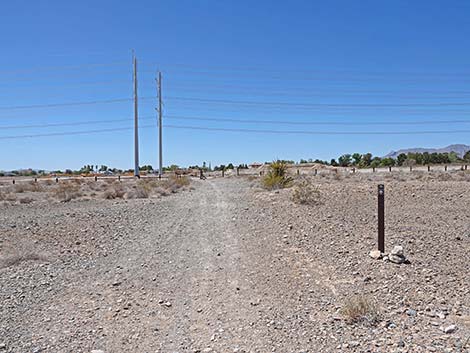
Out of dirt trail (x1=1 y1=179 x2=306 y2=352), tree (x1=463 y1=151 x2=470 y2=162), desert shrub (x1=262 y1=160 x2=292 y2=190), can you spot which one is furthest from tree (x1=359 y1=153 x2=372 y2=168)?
dirt trail (x1=1 y1=179 x2=306 y2=352)

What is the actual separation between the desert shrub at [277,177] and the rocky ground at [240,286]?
1061 centimetres

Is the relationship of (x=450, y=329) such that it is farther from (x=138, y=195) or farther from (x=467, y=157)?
(x=467, y=157)

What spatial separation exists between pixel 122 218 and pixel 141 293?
9199 millimetres

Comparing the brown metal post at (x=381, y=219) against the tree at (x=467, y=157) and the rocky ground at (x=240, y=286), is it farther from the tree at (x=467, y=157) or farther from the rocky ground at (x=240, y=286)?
the tree at (x=467, y=157)

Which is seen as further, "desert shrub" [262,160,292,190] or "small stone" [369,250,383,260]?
"desert shrub" [262,160,292,190]

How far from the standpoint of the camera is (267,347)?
4.82 meters

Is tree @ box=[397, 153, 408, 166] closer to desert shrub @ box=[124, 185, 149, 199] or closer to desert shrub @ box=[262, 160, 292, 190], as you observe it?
desert shrub @ box=[262, 160, 292, 190]

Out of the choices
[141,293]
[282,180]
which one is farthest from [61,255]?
[282,180]

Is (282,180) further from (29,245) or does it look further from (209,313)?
(209,313)

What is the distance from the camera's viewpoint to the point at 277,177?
2481cm

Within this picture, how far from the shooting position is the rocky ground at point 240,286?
5027 mm

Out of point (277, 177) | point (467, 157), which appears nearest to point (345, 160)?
point (467, 157)

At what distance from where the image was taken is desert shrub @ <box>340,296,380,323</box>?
17.5ft

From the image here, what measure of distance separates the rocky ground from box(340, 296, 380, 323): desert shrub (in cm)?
2
